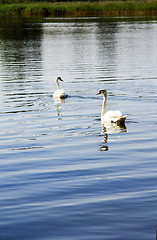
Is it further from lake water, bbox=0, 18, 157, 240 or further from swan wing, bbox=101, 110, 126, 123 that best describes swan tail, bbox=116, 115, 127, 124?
lake water, bbox=0, 18, 157, 240

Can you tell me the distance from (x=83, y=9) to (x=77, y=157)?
86.2 meters

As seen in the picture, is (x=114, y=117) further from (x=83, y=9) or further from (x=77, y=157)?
(x=83, y=9)

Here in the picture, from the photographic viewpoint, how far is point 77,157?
39.8 feet

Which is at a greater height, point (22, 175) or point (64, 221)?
point (22, 175)

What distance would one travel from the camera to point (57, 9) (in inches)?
3880

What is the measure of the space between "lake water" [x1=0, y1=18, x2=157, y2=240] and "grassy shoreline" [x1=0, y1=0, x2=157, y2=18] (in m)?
59.3

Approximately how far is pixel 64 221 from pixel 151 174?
2889 millimetres

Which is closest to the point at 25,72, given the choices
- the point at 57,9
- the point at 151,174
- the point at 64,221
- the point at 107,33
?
the point at 151,174

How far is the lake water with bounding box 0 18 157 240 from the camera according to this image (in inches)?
319

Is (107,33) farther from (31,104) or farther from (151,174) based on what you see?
(151,174)

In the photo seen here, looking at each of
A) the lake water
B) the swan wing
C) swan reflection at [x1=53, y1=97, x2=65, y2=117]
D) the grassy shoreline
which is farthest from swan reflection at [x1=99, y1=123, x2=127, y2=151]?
the grassy shoreline

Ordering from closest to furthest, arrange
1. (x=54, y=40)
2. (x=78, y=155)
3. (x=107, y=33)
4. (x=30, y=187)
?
(x=30, y=187), (x=78, y=155), (x=54, y=40), (x=107, y=33)

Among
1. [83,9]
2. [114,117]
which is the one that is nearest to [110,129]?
[114,117]

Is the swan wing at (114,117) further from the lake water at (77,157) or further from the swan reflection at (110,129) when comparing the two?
the lake water at (77,157)
